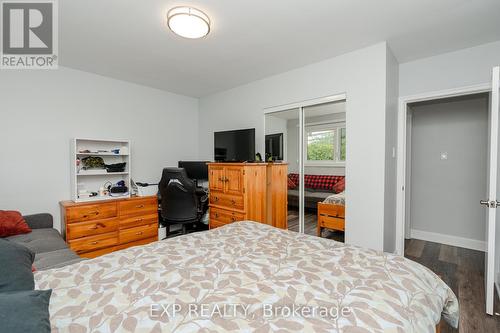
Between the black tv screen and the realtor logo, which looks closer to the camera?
the realtor logo

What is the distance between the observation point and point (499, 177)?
6.78 feet

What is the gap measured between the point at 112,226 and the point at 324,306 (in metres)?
2.95

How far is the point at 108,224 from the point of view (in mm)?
2969

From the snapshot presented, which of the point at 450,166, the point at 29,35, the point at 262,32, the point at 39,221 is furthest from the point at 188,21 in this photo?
the point at 450,166

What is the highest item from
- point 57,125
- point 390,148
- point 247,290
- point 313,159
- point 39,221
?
point 57,125

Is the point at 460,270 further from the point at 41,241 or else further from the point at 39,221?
the point at 39,221

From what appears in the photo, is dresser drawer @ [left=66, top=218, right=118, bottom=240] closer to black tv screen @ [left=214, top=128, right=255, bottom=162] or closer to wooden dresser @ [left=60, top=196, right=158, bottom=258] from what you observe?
wooden dresser @ [left=60, top=196, right=158, bottom=258]

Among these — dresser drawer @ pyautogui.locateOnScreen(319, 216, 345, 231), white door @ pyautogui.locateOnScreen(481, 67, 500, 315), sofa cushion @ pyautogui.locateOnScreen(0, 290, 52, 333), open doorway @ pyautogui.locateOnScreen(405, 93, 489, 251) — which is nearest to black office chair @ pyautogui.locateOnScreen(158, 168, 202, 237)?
dresser drawer @ pyautogui.locateOnScreen(319, 216, 345, 231)

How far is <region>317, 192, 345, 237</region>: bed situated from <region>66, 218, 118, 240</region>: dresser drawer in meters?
2.68

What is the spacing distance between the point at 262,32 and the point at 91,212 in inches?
111

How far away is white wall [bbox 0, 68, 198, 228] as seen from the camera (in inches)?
105

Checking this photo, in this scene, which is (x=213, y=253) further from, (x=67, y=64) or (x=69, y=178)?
(x=67, y=64)

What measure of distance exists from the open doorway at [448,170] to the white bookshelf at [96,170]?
425 centimetres

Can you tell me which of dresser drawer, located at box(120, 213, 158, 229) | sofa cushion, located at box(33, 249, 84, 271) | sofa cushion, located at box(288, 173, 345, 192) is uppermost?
sofa cushion, located at box(288, 173, 345, 192)
